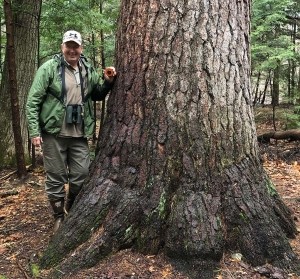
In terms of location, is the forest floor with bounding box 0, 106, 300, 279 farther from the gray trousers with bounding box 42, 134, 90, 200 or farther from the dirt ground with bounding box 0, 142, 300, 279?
the gray trousers with bounding box 42, 134, 90, 200

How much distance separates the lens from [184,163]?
138 inches

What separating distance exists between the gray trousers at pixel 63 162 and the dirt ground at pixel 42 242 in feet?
1.72

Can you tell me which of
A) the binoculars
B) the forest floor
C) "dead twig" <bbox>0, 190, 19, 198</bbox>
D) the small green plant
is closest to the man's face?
the binoculars

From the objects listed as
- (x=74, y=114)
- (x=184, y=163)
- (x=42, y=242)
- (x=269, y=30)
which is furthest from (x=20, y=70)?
(x=269, y=30)

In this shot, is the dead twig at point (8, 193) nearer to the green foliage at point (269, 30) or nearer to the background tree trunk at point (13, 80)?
the background tree trunk at point (13, 80)

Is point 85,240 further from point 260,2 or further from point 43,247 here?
point 260,2

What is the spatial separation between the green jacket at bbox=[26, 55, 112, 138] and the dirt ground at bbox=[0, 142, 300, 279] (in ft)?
4.05

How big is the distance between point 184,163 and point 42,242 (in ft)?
6.09

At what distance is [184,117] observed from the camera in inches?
139

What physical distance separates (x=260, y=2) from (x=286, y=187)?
7.03 metres

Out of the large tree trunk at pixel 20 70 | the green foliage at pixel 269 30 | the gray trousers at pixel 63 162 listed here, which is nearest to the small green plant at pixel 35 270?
the gray trousers at pixel 63 162

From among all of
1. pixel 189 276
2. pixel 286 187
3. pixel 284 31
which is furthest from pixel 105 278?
pixel 284 31

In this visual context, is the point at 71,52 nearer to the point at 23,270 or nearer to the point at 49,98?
the point at 49,98

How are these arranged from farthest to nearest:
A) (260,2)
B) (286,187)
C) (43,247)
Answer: (260,2) → (286,187) → (43,247)
